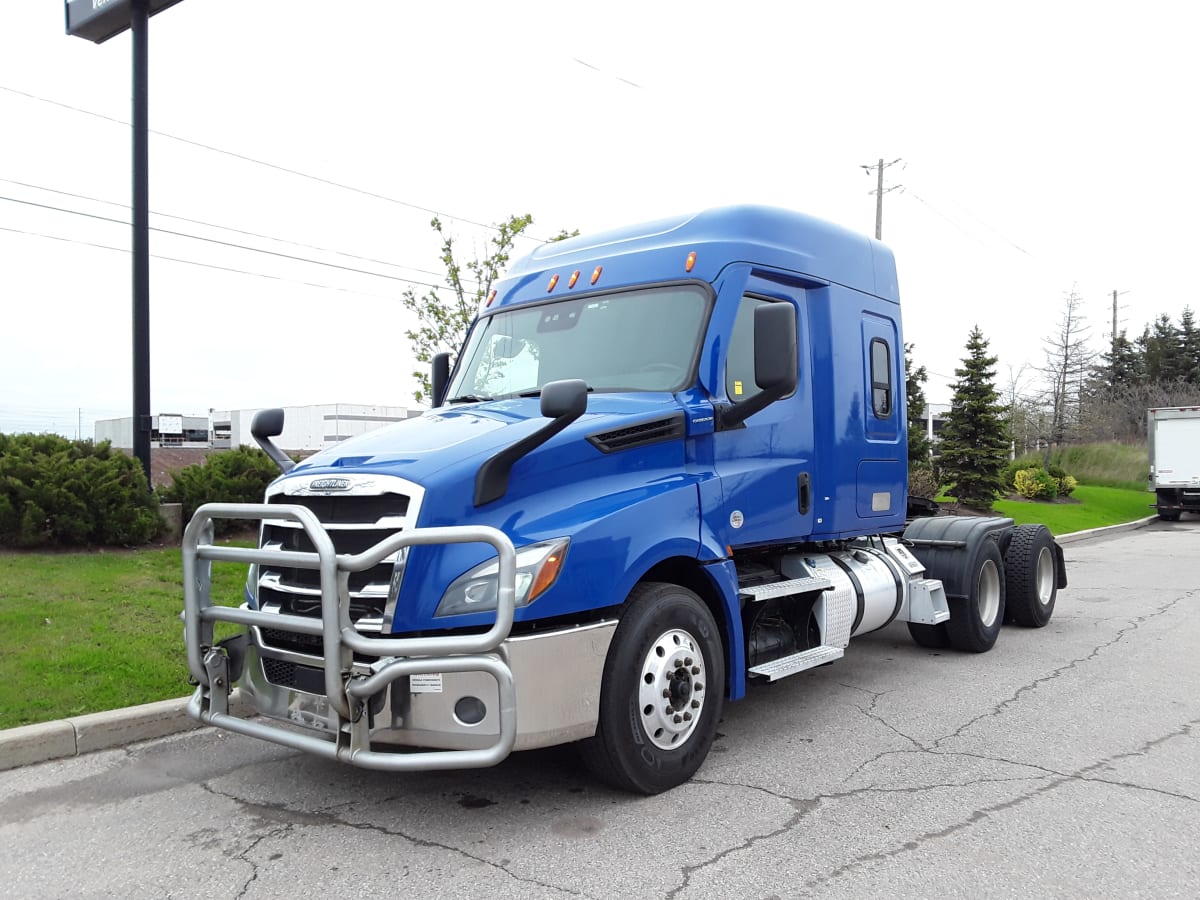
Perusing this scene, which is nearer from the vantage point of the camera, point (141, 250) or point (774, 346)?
point (774, 346)

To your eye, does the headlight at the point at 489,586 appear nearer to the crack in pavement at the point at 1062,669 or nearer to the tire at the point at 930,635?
the crack in pavement at the point at 1062,669

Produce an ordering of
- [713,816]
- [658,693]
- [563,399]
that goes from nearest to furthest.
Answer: [563,399]
[713,816]
[658,693]

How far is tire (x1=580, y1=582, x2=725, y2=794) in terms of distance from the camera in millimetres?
4090

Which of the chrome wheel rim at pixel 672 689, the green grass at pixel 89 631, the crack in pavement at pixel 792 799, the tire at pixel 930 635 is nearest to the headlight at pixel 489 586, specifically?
the chrome wheel rim at pixel 672 689

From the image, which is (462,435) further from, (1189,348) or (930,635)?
(1189,348)

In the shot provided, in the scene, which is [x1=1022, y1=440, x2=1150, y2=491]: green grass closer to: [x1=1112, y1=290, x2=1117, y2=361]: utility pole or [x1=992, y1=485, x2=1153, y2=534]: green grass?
[x1=992, y1=485, x2=1153, y2=534]: green grass

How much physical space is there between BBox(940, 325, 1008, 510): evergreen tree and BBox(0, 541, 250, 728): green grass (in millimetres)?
20197

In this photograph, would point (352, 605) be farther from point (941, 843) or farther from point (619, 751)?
point (941, 843)

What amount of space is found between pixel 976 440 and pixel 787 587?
830 inches

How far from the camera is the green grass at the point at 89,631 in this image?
5.38 meters

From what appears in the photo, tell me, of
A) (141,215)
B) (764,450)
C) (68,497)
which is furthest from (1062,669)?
(141,215)

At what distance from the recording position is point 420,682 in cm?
367

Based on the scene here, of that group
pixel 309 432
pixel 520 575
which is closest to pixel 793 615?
pixel 520 575

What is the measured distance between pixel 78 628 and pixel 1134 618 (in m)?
9.71
